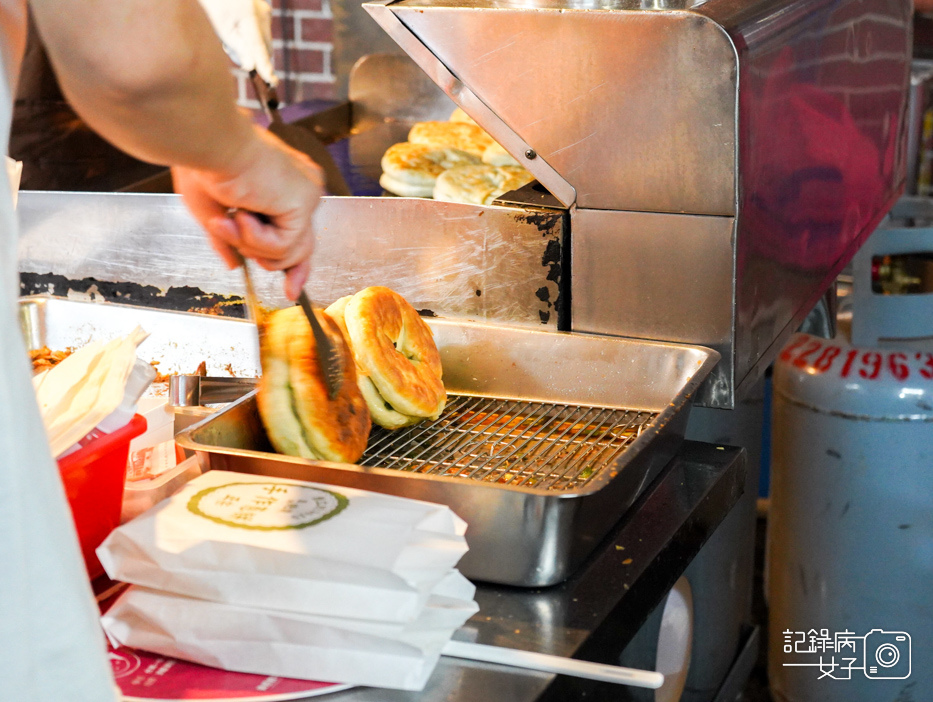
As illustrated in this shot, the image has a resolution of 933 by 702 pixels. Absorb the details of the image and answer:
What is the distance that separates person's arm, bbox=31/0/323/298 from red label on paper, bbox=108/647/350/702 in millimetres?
366

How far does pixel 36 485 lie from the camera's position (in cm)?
54

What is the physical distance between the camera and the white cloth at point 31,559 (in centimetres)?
53

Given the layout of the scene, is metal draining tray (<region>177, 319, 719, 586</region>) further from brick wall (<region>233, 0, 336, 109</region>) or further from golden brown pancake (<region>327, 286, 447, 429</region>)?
brick wall (<region>233, 0, 336, 109</region>)

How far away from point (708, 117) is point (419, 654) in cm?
77

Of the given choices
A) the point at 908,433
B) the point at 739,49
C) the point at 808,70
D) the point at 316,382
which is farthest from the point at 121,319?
the point at 908,433

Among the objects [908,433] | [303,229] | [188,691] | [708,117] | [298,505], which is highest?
[708,117]

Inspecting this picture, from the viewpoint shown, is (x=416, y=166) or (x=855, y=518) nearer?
(x=416, y=166)

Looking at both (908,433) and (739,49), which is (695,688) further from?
(739,49)

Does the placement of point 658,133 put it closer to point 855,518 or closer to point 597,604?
point 597,604

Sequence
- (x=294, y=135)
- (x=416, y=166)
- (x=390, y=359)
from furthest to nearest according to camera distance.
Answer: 1. (x=294, y=135)
2. (x=416, y=166)
3. (x=390, y=359)

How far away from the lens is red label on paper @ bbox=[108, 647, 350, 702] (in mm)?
809

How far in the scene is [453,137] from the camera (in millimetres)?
2160

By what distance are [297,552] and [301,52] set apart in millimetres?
3246

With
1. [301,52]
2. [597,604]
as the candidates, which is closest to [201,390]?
[597,604]
